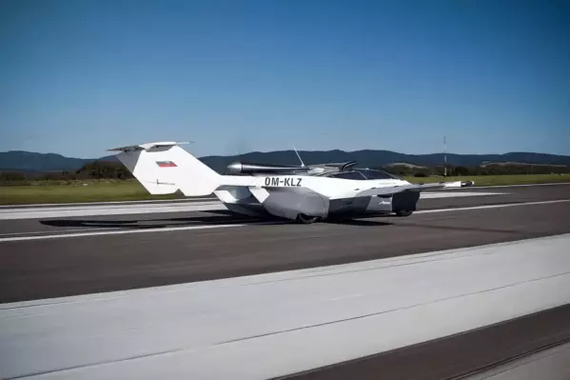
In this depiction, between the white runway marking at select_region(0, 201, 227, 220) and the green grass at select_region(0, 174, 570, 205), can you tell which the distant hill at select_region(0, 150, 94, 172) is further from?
the green grass at select_region(0, 174, 570, 205)

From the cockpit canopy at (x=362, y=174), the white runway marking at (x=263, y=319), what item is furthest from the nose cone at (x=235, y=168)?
the white runway marking at (x=263, y=319)

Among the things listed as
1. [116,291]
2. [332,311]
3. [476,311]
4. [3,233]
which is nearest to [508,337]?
[476,311]

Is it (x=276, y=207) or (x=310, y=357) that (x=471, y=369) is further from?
(x=276, y=207)

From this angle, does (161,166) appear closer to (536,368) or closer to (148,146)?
(148,146)

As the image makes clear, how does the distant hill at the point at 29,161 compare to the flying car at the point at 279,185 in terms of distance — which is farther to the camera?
the flying car at the point at 279,185

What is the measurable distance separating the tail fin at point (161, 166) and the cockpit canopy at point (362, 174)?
433 cm

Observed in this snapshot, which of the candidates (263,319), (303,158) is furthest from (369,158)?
(263,319)

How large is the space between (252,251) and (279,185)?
5.63m

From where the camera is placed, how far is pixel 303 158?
22.1 metres

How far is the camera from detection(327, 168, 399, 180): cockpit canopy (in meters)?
18.6

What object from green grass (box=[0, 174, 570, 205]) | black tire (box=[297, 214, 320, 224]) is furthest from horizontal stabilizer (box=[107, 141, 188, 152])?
green grass (box=[0, 174, 570, 205])

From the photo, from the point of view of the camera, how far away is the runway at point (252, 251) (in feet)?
19.5

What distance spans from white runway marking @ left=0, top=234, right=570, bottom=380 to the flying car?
7861 mm

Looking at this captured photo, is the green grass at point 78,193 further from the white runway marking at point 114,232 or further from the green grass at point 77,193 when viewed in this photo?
the white runway marking at point 114,232
